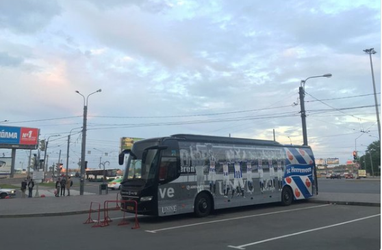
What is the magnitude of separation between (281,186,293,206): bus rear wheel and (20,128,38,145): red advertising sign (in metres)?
58.5

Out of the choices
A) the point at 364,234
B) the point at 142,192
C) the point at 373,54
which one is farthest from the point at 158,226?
the point at 373,54

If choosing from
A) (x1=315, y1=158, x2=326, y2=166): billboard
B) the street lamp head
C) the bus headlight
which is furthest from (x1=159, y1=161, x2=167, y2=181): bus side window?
(x1=315, y1=158, x2=326, y2=166): billboard

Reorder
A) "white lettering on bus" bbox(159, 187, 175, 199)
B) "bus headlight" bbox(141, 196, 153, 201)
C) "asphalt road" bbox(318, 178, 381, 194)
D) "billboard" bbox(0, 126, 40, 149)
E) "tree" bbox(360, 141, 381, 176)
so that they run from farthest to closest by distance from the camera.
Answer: "tree" bbox(360, 141, 381, 176), "billboard" bbox(0, 126, 40, 149), "asphalt road" bbox(318, 178, 381, 194), "white lettering on bus" bbox(159, 187, 175, 199), "bus headlight" bbox(141, 196, 153, 201)

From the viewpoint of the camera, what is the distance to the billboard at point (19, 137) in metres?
62.2

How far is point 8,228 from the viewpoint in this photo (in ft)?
39.6

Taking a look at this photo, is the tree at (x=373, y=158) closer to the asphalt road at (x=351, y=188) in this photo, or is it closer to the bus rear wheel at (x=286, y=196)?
the asphalt road at (x=351, y=188)

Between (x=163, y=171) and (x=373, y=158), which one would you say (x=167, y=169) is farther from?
Result: (x=373, y=158)

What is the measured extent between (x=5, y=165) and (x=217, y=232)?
6691 cm

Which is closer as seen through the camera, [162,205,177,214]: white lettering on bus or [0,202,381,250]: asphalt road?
[0,202,381,250]: asphalt road

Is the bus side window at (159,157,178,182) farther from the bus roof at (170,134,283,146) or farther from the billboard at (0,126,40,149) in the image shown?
the billboard at (0,126,40,149)

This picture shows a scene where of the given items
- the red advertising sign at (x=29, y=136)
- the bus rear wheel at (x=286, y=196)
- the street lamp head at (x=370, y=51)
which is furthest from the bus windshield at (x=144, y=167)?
the red advertising sign at (x=29, y=136)

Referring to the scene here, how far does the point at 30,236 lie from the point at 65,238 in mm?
1317

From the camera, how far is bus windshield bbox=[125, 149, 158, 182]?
12.9 m

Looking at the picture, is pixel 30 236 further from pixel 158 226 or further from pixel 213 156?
pixel 213 156
